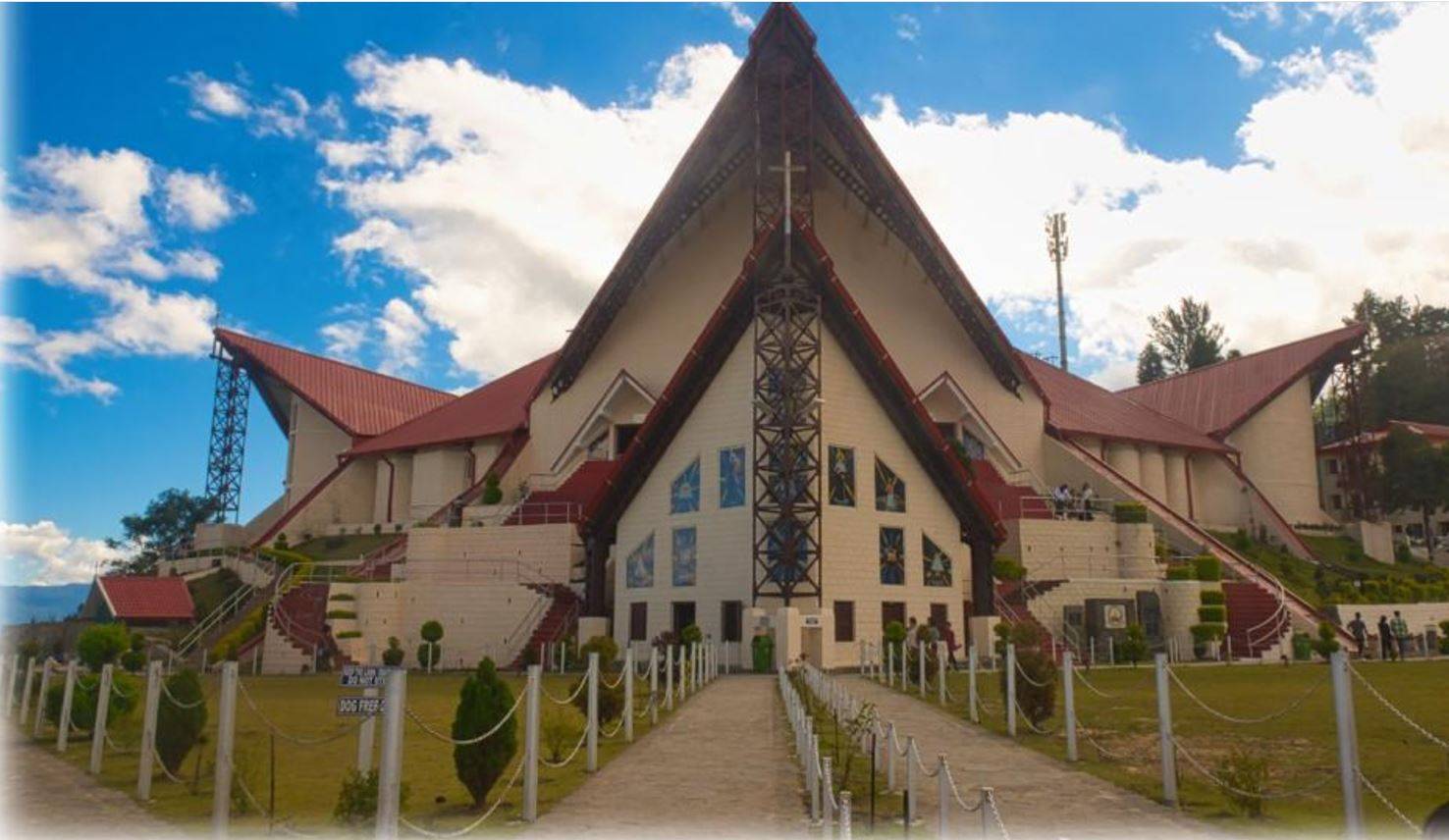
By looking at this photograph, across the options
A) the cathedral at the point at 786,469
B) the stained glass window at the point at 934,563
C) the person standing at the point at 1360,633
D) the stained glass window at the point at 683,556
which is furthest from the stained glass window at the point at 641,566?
the person standing at the point at 1360,633

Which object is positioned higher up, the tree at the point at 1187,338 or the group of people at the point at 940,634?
the tree at the point at 1187,338

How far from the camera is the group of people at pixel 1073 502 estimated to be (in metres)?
42.5

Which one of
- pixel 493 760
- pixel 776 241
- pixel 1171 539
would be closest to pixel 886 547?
pixel 776 241

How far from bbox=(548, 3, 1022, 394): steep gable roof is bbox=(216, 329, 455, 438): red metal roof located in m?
21.2

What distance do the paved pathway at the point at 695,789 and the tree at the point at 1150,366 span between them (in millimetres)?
84335

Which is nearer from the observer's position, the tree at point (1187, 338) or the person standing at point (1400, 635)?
the person standing at point (1400, 635)

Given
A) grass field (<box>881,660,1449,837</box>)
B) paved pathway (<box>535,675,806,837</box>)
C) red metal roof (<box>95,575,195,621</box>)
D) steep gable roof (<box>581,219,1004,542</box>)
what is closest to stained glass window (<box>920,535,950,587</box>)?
steep gable roof (<box>581,219,1004,542</box>)

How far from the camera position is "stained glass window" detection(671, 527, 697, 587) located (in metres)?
34.4

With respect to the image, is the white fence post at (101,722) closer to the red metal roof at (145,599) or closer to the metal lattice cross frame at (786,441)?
the metal lattice cross frame at (786,441)

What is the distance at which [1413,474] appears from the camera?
62.0 m

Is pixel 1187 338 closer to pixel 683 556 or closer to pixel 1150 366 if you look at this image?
pixel 1150 366

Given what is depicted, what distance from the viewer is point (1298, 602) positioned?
123 feet

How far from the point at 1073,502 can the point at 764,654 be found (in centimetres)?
1890

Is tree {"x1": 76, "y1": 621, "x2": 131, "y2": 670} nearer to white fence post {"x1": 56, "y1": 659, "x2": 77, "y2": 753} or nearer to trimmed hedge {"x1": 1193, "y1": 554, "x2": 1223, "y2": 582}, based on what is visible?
white fence post {"x1": 56, "y1": 659, "x2": 77, "y2": 753}
